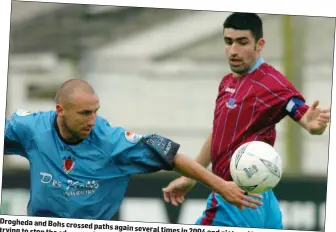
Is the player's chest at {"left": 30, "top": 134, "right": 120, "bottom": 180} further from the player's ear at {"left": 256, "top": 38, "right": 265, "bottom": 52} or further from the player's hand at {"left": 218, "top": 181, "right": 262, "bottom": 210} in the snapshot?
the player's ear at {"left": 256, "top": 38, "right": 265, "bottom": 52}

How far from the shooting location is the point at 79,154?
6.17 metres

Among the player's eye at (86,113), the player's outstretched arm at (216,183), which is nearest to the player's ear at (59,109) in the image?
the player's eye at (86,113)

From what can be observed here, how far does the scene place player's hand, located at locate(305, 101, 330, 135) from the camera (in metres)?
5.98

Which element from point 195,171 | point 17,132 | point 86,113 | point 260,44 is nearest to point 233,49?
point 260,44

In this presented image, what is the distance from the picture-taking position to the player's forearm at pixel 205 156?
6529mm

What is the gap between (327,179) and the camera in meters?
7.19

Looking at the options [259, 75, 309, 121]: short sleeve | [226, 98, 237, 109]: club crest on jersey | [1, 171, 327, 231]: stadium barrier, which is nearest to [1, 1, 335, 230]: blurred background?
[1, 171, 327, 231]: stadium barrier

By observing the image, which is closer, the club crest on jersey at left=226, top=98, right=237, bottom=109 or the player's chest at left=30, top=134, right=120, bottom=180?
the player's chest at left=30, top=134, right=120, bottom=180

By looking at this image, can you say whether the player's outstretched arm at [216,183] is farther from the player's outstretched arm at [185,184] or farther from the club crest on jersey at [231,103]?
the club crest on jersey at [231,103]

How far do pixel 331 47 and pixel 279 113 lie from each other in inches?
49.9

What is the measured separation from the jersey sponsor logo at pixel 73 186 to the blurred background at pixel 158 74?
953 mm

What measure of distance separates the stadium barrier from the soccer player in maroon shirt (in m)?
0.74

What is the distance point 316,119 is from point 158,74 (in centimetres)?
238

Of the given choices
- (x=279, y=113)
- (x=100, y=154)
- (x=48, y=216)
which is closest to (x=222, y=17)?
(x=279, y=113)
